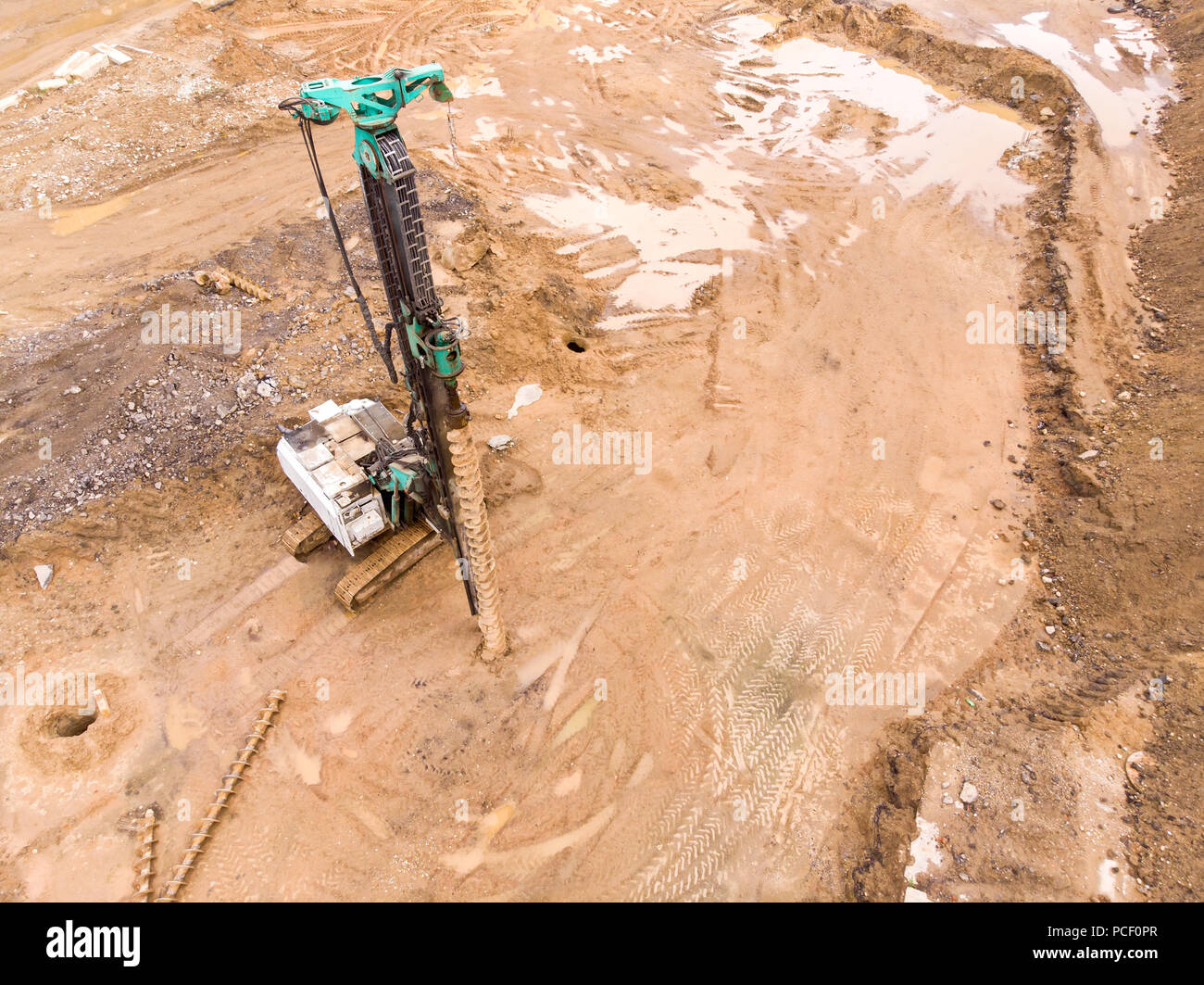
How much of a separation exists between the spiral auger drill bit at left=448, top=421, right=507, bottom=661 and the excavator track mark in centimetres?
150

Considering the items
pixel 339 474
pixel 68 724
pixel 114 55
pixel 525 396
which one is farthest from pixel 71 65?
pixel 68 724

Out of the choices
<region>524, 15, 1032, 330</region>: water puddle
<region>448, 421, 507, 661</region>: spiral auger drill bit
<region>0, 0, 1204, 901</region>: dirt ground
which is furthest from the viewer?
<region>524, 15, 1032, 330</region>: water puddle

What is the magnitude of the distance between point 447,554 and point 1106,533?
10.5 meters

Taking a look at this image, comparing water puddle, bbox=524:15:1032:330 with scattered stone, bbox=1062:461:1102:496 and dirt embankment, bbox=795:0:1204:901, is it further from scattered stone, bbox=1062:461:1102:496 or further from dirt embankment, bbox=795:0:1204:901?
scattered stone, bbox=1062:461:1102:496

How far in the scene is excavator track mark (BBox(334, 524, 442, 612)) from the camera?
8820 millimetres

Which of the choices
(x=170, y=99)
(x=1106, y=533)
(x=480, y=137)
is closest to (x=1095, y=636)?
(x=1106, y=533)

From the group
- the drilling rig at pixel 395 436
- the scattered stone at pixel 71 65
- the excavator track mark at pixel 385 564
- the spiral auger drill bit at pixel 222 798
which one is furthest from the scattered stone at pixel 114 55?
the spiral auger drill bit at pixel 222 798

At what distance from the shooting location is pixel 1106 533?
395 inches

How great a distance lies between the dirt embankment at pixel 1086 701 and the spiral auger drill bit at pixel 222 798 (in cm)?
737

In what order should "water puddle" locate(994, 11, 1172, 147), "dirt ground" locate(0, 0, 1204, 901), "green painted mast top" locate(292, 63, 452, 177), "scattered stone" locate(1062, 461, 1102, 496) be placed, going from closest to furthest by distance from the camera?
"green painted mast top" locate(292, 63, 452, 177) → "dirt ground" locate(0, 0, 1204, 901) → "scattered stone" locate(1062, 461, 1102, 496) → "water puddle" locate(994, 11, 1172, 147)

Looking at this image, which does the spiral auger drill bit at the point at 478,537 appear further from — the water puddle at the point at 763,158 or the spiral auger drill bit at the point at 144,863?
the water puddle at the point at 763,158

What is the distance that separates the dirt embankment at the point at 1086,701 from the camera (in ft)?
23.3

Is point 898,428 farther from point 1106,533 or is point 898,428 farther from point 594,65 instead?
point 594,65

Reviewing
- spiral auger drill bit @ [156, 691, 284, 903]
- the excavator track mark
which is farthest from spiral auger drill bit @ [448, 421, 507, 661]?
spiral auger drill bit @ [156, 691, 284, 903]
